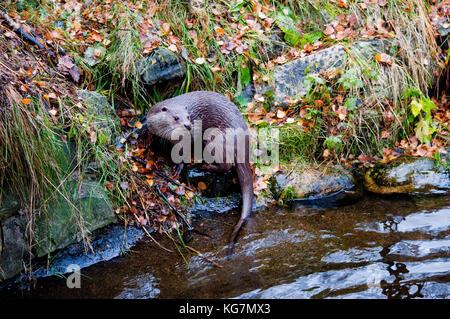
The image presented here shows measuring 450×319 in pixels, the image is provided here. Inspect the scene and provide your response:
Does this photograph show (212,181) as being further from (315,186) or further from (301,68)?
(301,68)

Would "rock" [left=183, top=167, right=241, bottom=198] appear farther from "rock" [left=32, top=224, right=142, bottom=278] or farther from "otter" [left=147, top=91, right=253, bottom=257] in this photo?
"rock" [left=32, top=224, right=142, bottom=278]

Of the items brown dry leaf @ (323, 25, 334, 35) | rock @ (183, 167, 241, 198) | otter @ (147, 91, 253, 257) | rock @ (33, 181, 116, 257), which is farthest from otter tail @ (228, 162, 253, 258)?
brown dry leaf @ (323, 25, 334, 35)

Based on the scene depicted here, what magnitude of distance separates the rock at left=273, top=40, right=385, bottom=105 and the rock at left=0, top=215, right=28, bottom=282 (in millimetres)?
2694

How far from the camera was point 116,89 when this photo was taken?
11.6ft

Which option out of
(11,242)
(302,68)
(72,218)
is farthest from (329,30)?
(11,242)

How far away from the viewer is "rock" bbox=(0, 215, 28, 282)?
2420 millimetres

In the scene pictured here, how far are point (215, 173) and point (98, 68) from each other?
1498 mm

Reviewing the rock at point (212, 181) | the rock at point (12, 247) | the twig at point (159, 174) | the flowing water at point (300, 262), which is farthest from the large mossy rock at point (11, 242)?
the rock at point (212, 181)

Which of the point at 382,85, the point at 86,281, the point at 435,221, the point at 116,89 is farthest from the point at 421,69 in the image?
the point at 86,281

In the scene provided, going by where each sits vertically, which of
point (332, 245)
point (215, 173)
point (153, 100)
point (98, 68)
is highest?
point (98, 68)

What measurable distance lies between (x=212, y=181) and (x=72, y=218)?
124cm

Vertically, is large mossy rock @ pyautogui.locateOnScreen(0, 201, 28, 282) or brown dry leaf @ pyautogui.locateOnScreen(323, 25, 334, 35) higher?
brown dry leaf @ pyautogui.locateOnScreen(323, 25, 334, 35)
